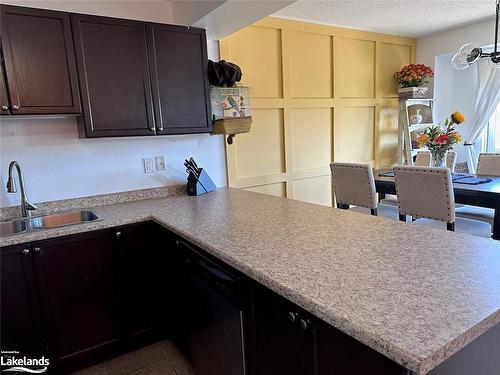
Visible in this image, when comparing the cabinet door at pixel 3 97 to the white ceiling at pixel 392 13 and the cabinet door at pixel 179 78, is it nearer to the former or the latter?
the cabinet door at pixel 179 78

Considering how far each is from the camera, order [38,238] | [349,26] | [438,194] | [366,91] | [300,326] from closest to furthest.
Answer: [300,326] < [38,238] < [438,194] < [349,26] < [366,91]

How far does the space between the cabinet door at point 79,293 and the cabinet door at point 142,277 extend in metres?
0.06

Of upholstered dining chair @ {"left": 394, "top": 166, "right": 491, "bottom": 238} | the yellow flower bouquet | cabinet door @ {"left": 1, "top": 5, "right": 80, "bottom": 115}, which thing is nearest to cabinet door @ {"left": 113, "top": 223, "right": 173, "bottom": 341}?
cabinet door @ {"left": 1, "top": 5, "right": 80, "bottom": 115}

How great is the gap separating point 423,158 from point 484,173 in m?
0.63

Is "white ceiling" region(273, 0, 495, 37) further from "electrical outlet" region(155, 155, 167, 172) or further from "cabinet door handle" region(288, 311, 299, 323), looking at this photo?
Result: "cabinet door handle" region(288, 311, 299, 323)

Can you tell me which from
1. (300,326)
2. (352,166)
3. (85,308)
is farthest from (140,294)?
Answer: (352,166)

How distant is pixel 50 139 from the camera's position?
214 cm

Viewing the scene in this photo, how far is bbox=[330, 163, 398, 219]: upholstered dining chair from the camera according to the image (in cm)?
281

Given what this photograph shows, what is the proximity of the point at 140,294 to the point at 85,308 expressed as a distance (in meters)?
0.31

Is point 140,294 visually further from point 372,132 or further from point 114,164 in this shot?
point 372,132

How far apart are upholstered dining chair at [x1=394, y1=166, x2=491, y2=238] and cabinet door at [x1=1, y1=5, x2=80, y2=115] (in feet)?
7.81

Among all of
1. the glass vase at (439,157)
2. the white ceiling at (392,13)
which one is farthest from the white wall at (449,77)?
the glass vase at (439,157)

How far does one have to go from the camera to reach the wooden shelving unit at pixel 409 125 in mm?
3961
